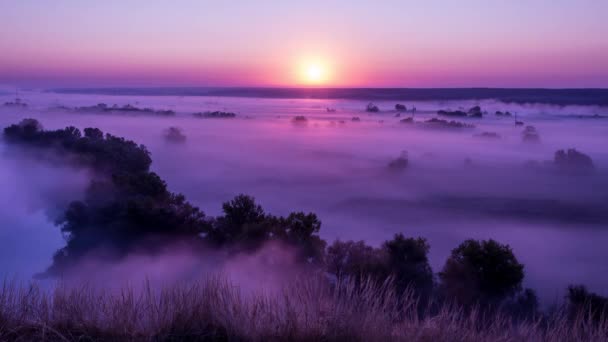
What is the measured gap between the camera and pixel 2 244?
14727 millimetres

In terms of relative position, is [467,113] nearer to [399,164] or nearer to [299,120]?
[299,120]

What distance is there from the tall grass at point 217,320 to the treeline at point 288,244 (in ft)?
10.8

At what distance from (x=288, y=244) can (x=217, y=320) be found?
25.7 feet

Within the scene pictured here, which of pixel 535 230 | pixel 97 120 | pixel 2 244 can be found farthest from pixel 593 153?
pixel 2 244

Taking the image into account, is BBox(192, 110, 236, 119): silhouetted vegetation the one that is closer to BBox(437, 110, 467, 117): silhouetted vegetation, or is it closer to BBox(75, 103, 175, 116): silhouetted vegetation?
BBox(75, 103, 175, 116): silhouetted vegetation

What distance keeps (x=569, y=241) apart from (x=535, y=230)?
3349 millimetres

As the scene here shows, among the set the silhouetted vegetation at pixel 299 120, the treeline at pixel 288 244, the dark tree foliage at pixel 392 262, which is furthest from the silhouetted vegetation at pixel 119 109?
the dark tree foliage at pixel 392 262

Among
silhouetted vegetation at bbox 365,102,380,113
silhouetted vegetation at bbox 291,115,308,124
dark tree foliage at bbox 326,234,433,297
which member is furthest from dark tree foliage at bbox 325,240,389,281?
silhouetted vegetation at bbox 291,115,308,124

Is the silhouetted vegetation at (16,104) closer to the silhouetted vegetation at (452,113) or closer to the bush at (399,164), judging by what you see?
the bush at (399,164)

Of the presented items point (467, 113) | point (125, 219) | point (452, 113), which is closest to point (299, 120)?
point (452, 113)

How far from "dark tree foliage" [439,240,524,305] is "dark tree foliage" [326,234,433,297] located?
0.48m

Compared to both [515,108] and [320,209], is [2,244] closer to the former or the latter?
[320,209]

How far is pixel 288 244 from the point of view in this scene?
1130 centimetres

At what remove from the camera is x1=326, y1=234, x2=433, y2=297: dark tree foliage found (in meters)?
9.63
